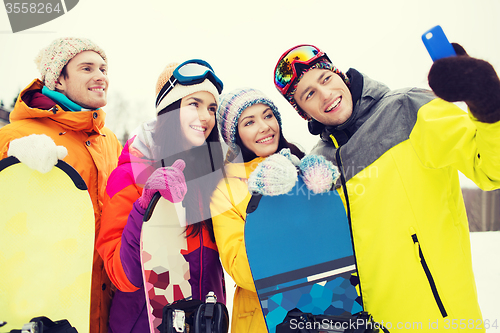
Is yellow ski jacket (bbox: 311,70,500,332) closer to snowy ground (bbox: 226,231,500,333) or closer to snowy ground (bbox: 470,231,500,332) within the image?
snowy ground (bbox: 226,231,500,333)

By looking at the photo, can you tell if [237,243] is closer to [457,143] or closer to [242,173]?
[242,173]

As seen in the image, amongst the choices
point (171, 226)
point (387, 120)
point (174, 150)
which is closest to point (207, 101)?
point (174, 150)

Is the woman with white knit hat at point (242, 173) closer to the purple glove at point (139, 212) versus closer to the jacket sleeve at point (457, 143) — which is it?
the purple glove at point (139, 212)

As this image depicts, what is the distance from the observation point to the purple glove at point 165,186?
1.22 metres

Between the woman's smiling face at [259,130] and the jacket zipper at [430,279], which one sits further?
the woman's smiling face at [259,130]

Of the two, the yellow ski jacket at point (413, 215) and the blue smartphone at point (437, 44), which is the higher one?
the blue smartphone at point (437, 44)

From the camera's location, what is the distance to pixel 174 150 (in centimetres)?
158

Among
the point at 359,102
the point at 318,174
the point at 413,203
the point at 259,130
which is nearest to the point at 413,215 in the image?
the point at 413,203

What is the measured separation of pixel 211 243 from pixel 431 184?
1.07 metres

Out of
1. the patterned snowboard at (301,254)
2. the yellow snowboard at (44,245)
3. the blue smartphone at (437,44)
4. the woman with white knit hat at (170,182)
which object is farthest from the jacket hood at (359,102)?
the yellow snowboard at (44,245)

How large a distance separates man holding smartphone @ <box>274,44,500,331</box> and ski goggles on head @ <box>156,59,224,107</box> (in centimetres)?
92

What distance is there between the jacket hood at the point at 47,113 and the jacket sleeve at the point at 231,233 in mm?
822

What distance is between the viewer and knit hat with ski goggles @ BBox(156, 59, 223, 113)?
5.44 ft

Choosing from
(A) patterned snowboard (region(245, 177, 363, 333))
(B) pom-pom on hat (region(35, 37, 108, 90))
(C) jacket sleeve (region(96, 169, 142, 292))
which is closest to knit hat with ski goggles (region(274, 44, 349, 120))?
(A) patterned snowboard (region(245, 177, 363, 333))
